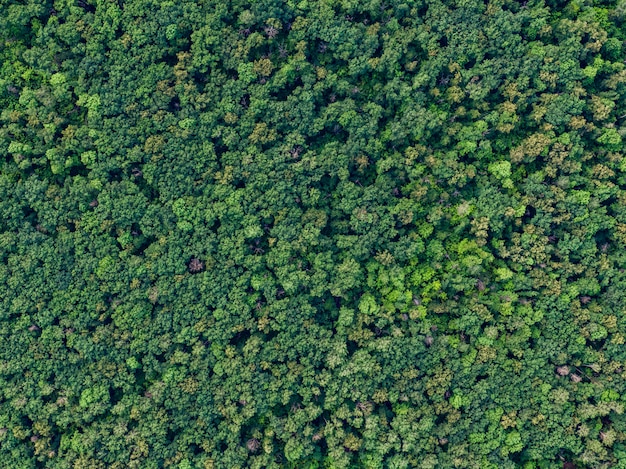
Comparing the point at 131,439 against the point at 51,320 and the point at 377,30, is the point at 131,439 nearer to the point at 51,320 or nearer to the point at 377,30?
the point at 51,320

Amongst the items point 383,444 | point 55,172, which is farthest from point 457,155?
point 55,172

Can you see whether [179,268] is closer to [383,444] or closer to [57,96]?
[57,96]

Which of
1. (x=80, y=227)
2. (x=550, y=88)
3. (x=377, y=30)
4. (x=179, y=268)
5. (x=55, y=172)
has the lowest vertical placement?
(x=179, y=268)

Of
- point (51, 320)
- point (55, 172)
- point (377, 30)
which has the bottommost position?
point (51, 320)

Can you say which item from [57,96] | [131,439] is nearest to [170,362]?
[131,439]

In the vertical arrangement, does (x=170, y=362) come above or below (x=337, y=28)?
below

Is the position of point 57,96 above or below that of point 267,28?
below
